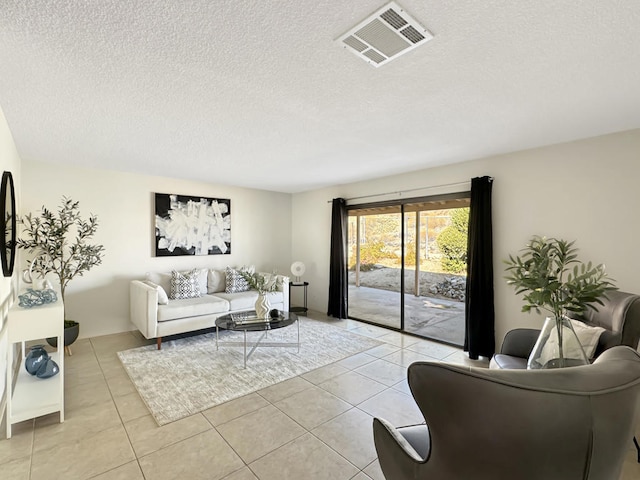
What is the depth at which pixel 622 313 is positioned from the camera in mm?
2152

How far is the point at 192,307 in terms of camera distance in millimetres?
4121

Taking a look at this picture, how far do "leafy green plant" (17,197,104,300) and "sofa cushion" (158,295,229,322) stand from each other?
116 centimetres

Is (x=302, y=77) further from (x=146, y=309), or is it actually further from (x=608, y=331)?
(x=146, y=309)

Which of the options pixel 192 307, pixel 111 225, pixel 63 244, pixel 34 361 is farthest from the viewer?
pixel 111 225

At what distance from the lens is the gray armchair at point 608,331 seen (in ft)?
6.91

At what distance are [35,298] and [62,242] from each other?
174 cm

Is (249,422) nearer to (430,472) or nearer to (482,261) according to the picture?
(430,472)

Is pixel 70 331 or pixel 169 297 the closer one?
pixel 70 331

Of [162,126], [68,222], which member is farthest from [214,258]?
[162,126]

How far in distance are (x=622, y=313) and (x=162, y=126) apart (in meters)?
3.92

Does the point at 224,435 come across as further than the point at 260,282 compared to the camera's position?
No

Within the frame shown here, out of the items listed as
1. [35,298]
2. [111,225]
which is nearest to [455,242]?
[35,298]

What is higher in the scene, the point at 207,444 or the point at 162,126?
the point at 162,126

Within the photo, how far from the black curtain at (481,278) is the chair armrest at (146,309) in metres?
3.89
